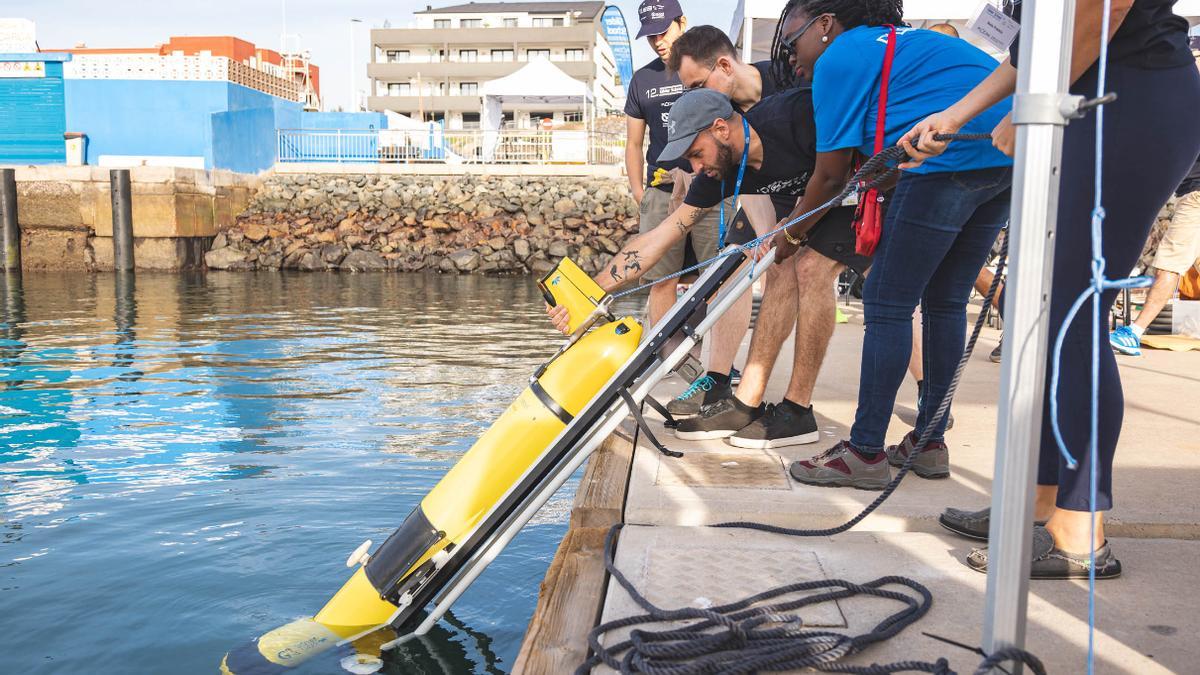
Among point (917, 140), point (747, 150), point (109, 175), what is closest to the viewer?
point (917, 140)

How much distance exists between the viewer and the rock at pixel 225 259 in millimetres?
24969

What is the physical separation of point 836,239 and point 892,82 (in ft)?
2.42

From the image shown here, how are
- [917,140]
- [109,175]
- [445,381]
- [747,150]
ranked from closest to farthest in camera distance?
[917,140]
[747,150]
[445,381]
[109,175]

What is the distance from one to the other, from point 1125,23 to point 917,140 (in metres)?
0.53

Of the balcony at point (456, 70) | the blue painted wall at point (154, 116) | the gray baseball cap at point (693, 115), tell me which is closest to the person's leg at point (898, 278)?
the gray baseball cap at point (693, 115)

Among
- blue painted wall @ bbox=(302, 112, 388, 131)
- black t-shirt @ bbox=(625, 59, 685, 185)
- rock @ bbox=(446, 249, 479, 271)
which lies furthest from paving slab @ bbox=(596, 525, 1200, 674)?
blue painted wall @ bbox=(302, 112, 388, 131)

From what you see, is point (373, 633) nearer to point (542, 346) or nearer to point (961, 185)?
point (961, 185)

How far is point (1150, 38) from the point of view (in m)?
2.40

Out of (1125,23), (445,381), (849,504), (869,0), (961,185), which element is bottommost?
(445,381)

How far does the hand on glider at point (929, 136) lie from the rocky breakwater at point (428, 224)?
21.0 m

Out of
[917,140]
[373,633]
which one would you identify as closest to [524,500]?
[373,633]

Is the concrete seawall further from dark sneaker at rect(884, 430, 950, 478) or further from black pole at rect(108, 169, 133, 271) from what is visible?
dark sneaker at rect(884, 430, 950, 478)

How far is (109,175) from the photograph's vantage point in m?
24.4

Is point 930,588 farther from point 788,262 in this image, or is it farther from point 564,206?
point 564,206
